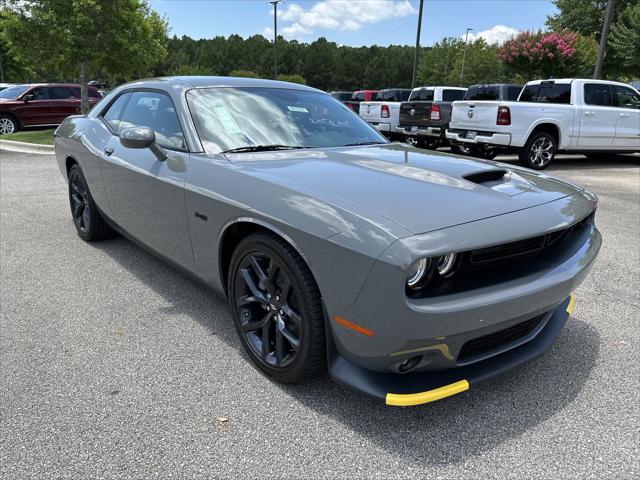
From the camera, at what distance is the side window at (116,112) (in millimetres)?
4135

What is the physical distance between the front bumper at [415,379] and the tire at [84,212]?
10.7 feet

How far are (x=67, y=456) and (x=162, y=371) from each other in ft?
2.22

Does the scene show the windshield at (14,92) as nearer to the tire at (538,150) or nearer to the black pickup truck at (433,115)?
the black pickup truck at (433,115)

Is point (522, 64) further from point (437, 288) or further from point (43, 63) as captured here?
point (437, 288)

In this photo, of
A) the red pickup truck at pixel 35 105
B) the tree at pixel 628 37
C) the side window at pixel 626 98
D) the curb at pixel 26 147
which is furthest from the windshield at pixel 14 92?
the tree at pixel 628 37

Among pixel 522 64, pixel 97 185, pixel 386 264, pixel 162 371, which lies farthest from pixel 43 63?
pixel 522 64

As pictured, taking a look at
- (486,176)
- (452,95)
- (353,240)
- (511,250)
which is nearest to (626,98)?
(452,95)

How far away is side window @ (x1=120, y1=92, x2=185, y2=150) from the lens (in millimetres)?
3172

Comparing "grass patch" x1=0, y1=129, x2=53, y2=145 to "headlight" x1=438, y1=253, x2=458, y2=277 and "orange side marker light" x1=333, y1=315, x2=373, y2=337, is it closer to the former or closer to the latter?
"orange side marker light" x1=333, y1=315, x2=373, y2=337

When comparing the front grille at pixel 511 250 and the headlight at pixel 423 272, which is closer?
the headlight at pixel 423 272

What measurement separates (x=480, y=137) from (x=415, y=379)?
904cm

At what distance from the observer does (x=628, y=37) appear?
2347 centimetres

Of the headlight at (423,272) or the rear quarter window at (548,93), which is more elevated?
the rear quarter window at (548,93)

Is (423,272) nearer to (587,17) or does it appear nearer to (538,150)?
(538,150)
